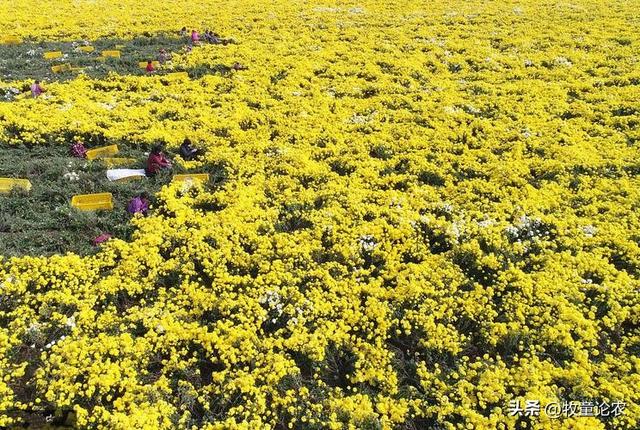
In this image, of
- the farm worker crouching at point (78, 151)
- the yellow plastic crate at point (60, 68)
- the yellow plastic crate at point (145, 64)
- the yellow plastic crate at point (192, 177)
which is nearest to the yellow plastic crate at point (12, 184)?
the farm worker crouching at point (78, 151)

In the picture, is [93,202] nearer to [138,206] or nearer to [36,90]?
[138,206]

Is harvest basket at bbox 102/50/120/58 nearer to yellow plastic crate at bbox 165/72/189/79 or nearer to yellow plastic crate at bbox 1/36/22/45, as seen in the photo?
yellow plastic crate at bbox 165/72/189/79

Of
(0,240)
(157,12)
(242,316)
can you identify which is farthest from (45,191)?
(157,12)

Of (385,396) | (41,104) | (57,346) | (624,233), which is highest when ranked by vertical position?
(41,104)

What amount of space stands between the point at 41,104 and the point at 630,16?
29557 millimetres

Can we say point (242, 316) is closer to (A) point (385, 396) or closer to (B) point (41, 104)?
(A) point (385, 396)

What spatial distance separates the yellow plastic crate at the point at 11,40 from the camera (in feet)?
72.4

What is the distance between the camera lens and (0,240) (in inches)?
389

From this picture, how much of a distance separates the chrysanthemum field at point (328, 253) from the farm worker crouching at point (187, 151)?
1.18 feet

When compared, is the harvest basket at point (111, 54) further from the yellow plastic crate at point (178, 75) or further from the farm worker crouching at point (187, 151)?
the farm worker crouching at point (187, 151)

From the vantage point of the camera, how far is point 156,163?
12.6 metres

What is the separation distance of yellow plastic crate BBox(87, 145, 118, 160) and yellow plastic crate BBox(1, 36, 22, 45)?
1319cm

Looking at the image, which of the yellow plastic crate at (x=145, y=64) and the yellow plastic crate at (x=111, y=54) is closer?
the yellow plastic crate at (x=145, y=64)

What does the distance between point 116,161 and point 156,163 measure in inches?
50.4
